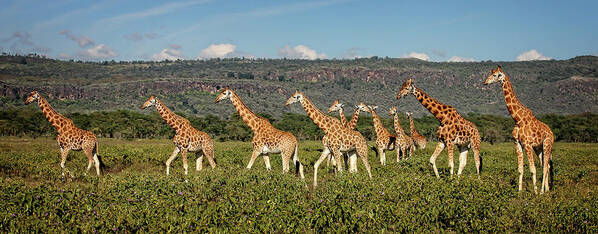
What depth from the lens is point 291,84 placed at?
126000 millimetres

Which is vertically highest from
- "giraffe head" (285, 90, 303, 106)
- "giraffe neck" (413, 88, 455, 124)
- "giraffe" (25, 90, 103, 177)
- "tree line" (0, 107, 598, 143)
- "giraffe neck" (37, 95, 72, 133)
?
Result: "giraffe head" (285, 90, 303, 106)

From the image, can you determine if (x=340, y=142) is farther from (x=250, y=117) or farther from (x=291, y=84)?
(x=291, y=84)

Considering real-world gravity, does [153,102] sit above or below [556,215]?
above

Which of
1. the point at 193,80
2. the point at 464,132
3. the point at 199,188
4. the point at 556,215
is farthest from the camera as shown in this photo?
the point at 193,80

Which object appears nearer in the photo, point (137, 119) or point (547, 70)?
point (137, 119)

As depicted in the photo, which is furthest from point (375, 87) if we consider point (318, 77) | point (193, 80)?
point (193, 80)

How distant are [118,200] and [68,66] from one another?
433ft

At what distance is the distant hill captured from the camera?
92.7 meters

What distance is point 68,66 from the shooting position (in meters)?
128

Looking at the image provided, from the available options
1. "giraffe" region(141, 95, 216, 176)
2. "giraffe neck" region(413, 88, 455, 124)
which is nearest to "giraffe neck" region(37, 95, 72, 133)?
"giraffe" region(141, 95, 216, 176)

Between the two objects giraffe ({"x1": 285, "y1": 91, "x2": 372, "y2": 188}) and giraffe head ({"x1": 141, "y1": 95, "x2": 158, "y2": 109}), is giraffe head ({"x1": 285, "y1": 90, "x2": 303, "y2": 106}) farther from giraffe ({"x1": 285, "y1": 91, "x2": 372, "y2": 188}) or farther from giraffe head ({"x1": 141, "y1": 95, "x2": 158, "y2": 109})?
giraffe head ({"x1": 141, "y1": 95, "x2": 158, "y2": 109})

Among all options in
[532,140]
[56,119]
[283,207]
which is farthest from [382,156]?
[56,119]

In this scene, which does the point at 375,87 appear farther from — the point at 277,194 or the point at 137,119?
the point at 277,194

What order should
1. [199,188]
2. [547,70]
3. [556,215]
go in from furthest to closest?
1. [547,70]
2. [199,188]
3. [556,215]
